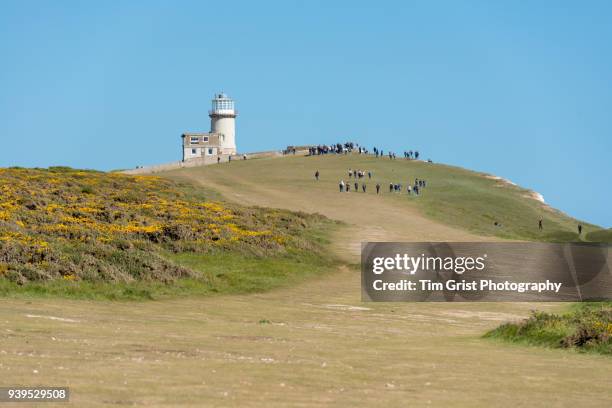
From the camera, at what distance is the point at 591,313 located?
26375mm

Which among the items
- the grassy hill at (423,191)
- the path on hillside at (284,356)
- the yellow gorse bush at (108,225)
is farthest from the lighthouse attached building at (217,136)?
the path on hillside at (284,356)

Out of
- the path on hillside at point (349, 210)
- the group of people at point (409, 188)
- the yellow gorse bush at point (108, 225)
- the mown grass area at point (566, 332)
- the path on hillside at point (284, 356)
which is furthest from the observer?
the group of people at point (409, 188)

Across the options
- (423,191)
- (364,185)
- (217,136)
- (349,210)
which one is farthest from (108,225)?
(217,136)

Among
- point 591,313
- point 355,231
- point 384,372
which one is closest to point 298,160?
point 355,231

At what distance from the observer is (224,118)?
178375 mm

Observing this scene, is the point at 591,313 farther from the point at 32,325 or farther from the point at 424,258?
the point at 424,258

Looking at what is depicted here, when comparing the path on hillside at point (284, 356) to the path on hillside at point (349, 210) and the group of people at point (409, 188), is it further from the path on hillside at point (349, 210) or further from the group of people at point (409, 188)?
the group of people at point (409, 188)

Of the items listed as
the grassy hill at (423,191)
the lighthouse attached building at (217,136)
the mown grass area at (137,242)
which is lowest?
the mown grass area at (137,242)

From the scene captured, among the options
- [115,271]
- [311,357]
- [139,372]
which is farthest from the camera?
[115,271]

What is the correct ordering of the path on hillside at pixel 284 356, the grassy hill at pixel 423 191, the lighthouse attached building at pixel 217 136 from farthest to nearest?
the lighthouse attached building at pixel 217 136
the grassy hill at pixel 423 191
the path on hillside at pixel 284 356

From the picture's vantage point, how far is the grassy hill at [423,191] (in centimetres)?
8244

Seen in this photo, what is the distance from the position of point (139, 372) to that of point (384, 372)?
4.11 metres

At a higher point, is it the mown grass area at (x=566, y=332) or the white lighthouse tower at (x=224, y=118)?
the white lighthouse tower at (x=224, y=118)

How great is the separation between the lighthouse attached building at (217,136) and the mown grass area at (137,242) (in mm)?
88314
